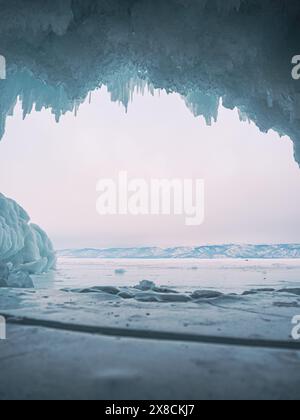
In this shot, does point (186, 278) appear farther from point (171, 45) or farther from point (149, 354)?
point (149, 354)

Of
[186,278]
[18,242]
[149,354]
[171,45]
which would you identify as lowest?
[186,278]

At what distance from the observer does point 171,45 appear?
7.34 meters

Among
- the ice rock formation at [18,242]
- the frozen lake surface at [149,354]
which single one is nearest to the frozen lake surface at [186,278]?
the ice rock formation at [18,242]

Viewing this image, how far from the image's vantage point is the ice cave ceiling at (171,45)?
6410mm

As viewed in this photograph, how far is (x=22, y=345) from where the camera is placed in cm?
295

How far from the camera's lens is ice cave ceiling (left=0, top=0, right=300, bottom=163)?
6.41 metres

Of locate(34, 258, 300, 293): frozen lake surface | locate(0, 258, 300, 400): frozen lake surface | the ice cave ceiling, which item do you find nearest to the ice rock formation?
locate(34, 258, 300, 293): frozen lake surface

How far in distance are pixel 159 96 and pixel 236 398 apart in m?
10.4

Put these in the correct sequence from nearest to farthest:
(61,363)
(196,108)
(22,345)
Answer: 1. (61,363)
2. (22,345)
3. (196,108)

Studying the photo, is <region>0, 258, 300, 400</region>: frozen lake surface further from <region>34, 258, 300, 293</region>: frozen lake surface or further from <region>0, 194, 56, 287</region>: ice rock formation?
<region>0, 194, 56, 287</region>: ice rock formation

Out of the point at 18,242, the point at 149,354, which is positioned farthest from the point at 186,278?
the point at 149,354

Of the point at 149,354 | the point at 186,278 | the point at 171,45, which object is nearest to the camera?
the point at 149,354
